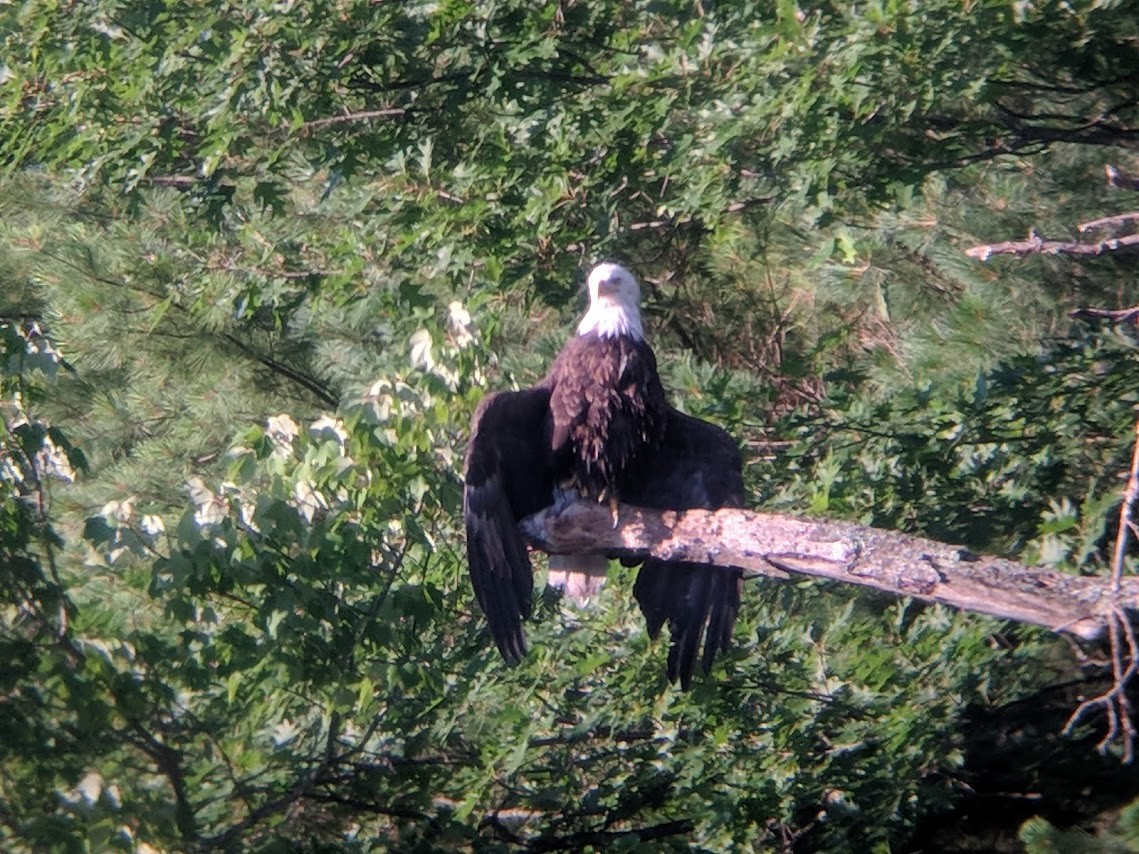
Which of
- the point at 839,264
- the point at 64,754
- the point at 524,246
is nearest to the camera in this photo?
the point at 64,754

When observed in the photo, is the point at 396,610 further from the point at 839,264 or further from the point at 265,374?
the point at 265,374

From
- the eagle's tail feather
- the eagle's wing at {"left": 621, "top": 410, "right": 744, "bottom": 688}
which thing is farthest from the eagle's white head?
the eagle's tail feather

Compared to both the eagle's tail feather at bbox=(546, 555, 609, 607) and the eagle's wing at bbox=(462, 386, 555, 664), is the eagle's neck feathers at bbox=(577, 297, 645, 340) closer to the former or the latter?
the eagle's wing at bbox=(462, 386, 555, 664)

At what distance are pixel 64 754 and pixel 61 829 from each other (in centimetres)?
27

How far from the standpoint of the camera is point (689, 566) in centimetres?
466

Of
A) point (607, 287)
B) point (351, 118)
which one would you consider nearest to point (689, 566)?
point (607, 287)

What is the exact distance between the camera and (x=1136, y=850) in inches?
140

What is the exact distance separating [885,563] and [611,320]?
1.74m

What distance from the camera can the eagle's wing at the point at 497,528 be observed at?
14.6 ft

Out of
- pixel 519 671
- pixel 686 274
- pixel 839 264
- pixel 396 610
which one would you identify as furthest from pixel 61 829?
pixel 686 274

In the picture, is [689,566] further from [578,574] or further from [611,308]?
[611,308]

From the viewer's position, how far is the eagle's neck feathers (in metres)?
4.79

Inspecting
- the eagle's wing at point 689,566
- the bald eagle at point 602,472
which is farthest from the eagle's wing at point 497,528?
the eagle's wing at point 689,566

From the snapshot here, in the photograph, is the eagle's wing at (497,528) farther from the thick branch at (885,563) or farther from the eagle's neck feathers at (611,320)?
the thick branch at (885,563)
